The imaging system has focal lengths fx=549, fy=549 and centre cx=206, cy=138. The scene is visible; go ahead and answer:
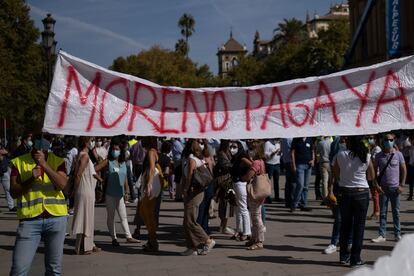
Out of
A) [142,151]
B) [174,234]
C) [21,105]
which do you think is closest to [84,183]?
[174,234]

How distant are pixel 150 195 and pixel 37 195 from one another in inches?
135

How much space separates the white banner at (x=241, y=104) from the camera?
199 inches

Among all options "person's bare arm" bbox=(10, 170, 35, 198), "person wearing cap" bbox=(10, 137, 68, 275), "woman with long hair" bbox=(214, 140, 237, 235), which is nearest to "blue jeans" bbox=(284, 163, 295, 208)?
"woman with long hair" bbox=(214, 140, 237, 235)

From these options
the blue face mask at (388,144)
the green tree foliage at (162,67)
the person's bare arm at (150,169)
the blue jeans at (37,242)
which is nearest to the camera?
the blue jeans at (37,242)

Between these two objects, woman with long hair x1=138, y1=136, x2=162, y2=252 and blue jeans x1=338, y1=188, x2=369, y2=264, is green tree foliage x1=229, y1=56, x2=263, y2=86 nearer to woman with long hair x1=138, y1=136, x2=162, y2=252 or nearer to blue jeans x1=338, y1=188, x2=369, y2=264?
woman with long hair x1=138, y1=136, x2=162, y2=252

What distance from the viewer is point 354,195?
266 inches

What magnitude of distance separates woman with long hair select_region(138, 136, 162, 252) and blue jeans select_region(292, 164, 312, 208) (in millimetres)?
4566

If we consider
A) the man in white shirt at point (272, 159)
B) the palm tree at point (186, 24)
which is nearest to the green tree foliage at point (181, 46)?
the palm tree at point (186, 24)

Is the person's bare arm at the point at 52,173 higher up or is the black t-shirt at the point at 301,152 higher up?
the black t-shirt at the point at 301,152

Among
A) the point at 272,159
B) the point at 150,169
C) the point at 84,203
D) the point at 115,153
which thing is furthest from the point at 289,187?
the point at 84,203

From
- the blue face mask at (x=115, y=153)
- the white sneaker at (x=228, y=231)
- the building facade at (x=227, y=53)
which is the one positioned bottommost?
the white sneaker at (x=228, y=231)

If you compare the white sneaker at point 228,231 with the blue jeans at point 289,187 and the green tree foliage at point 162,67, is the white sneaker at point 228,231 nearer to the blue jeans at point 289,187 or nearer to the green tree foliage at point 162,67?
the blue jeans at point 289,187

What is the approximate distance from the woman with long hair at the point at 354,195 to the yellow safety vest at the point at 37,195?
3.61 meters

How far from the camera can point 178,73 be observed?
60.4 meters
